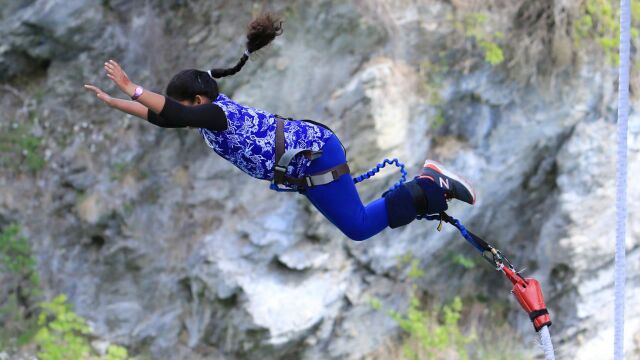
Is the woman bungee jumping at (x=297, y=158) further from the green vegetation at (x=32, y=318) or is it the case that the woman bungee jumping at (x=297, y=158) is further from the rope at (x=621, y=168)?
the green vegetation at (x=32, y=318)

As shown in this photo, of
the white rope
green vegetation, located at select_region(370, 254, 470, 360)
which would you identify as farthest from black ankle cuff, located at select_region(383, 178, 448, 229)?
green vegetation, located at select_region(370, 254, 470, 360)

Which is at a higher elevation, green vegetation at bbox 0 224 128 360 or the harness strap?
the harness strap

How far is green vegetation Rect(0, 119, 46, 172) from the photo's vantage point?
7.28 meters

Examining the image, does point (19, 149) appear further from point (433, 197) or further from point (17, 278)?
point (433, 197)

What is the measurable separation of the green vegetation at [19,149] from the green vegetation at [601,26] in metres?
5.04

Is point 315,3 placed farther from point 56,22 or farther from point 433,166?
Result: point 433,166

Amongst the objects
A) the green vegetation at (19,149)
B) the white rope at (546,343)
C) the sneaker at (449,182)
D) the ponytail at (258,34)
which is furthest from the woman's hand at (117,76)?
the green vegetation at (19,149)

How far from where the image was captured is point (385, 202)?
406 cm

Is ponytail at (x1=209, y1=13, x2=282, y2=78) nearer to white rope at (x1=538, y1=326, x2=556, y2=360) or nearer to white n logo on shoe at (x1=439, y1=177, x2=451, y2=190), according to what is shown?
white n logo on shoe at (x1=439, y1=177, x2=451, y2=190)

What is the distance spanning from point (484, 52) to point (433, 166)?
3139mm

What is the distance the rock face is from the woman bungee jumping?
2.69 m

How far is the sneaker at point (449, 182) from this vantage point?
4039 millimetres

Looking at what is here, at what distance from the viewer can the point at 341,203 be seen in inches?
159

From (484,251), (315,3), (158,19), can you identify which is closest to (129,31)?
(158,19)
